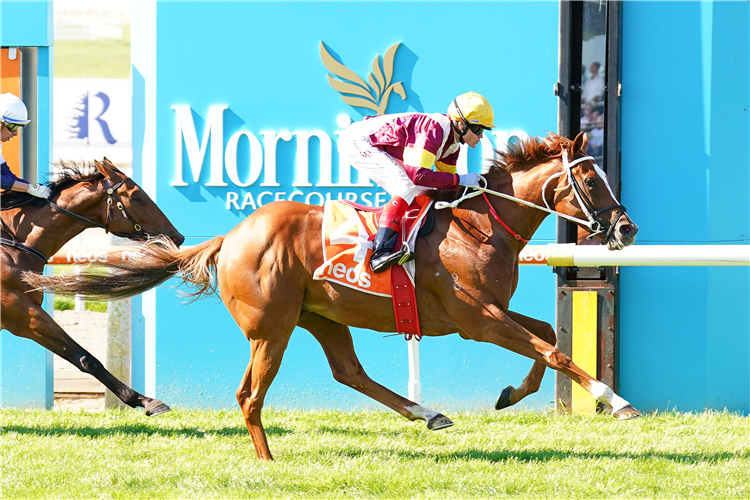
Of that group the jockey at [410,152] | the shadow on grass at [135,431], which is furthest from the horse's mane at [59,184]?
the jockey at [410,152]

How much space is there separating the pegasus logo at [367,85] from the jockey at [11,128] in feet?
7.33

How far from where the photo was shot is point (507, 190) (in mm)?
4785

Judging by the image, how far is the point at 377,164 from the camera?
479 centimetres

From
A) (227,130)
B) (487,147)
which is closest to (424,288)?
(487,147)

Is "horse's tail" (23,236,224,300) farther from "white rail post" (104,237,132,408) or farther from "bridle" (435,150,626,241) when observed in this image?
"bridle" (435,150,626,241)

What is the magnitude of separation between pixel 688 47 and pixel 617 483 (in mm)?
3466

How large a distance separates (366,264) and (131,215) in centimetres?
202

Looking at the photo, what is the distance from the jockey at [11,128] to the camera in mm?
5633

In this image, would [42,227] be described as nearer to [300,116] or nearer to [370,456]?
[300,116]

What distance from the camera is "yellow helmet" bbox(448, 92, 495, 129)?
458 centimetres

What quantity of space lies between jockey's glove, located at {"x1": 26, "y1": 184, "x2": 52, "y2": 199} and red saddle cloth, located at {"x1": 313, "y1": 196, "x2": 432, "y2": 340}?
2.26 metres

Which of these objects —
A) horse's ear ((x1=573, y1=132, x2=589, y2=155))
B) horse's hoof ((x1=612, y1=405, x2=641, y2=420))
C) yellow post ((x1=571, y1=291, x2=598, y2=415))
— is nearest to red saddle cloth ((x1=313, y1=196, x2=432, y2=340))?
horse's ear ((x1=573, y1=132, x2=589, y2=155))

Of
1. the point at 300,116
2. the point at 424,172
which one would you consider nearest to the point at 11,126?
the point at 300,116

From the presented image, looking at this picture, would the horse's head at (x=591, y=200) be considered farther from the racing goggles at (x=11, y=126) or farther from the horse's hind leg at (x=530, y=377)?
the racing goggles at (x=11, y=126)
